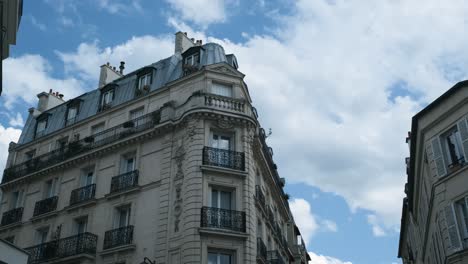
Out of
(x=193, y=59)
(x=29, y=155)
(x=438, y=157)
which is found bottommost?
(x=438, y=157)

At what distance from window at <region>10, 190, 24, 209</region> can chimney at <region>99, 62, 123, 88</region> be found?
7.12 meters

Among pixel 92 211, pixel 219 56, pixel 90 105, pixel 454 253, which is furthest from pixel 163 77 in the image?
pixel 454 253

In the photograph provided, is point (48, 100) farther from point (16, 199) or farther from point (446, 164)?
point (446, 164)

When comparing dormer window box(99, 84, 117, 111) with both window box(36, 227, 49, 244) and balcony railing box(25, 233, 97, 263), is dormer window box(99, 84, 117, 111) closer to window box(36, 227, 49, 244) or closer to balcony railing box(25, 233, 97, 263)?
window box(36, 227, 49, 244)

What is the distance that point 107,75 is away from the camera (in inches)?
1165

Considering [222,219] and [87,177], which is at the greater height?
[87,177]

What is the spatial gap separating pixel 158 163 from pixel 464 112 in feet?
39.8

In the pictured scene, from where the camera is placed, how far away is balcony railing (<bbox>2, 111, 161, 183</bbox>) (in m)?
23.7

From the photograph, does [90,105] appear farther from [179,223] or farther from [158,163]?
[179,223]

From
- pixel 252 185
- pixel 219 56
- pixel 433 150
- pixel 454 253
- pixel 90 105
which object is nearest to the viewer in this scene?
pixel 454 253

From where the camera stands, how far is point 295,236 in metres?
35.6

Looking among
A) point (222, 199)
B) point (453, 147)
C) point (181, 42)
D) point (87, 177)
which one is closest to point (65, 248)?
point (87, 177)

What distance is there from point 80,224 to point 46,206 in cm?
247

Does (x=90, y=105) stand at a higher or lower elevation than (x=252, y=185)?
higher
